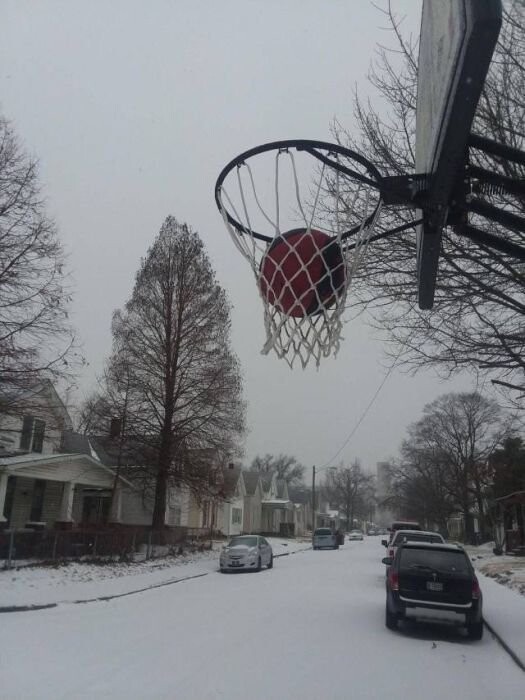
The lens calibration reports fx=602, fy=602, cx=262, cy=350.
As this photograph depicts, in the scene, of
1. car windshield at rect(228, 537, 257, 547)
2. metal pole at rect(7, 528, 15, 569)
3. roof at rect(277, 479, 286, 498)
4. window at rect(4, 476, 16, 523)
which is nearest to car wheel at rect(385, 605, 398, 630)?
metal pole at rect(7, 528, 15, 569)

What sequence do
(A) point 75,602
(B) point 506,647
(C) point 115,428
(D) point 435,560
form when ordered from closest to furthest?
1. (B) point 506,647
2. (D) point 435,560
3. (A) point 75,602
4. (C) point 115,428

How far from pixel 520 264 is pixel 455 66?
23.7 ft

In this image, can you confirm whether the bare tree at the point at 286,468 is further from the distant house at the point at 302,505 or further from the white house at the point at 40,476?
the white house at the point at 40,476

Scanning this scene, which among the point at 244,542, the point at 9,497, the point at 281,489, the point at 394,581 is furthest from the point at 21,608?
the point at 281,489

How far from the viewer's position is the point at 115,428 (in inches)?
1043

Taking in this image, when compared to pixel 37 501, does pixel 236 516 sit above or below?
below

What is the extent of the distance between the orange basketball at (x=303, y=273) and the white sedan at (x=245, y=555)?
1865 centimetres

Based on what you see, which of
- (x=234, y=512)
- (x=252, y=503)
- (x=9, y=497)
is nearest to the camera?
(x=9, y=497)

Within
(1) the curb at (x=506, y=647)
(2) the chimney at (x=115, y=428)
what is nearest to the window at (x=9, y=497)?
(2) the chimney at (x=115, y=428)

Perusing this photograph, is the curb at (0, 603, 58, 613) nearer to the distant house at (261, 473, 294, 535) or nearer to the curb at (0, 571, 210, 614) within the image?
the curb at (0, 571, 210, 614)

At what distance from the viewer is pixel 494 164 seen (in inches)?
350

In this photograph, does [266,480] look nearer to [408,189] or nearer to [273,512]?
[273,512]

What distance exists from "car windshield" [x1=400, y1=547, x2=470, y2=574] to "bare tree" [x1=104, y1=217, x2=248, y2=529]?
54.5 feet

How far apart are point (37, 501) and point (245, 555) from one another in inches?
482
